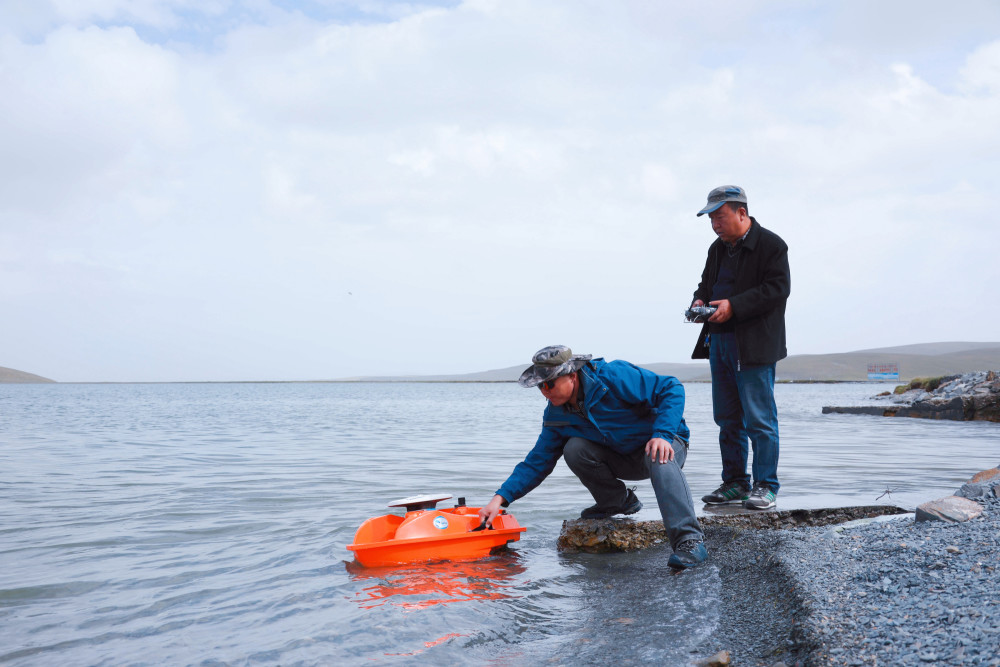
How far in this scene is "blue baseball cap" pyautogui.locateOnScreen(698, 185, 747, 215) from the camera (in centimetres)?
471

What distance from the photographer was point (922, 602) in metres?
2.71

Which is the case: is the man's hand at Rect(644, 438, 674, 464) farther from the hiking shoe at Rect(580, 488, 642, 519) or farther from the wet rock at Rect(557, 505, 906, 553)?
the hiking shoe at Rect(580, 488, 642, 519)

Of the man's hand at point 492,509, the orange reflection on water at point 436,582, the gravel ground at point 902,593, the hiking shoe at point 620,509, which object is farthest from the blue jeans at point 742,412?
the orange reflection on water at point 436,582

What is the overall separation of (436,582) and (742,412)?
2.33 metres

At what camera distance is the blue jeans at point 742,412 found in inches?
188

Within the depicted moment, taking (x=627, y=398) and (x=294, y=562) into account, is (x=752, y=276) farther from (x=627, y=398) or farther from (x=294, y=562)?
(x=294, y=562)

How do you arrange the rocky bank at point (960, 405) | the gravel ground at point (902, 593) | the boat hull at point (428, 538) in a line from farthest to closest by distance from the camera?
1. the rocky bank at point (960, 405)
2. the boat hull at point (428, 538)
3. the gravel ground at point (902, 593)

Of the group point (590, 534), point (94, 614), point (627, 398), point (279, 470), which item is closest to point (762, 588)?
point (627, 398)

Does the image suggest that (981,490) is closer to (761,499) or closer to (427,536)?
(761,499)

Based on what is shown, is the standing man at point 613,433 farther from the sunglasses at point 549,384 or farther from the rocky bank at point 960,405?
the rocky bank at point 960,405

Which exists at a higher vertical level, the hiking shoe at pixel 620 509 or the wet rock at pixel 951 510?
the wet rock at pixel 951 510

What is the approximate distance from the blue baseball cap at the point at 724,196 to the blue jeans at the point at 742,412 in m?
0.88

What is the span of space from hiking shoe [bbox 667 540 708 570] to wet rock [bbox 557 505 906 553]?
0.59 metres

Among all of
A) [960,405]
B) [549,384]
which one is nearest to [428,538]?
[549,384]
